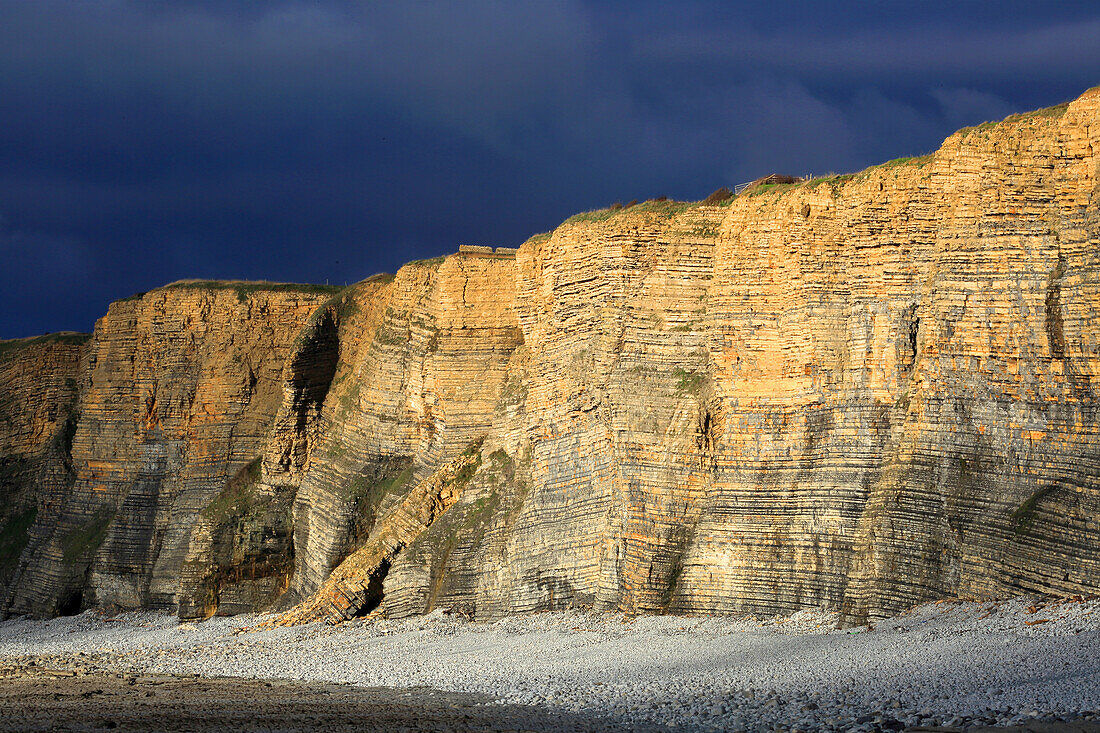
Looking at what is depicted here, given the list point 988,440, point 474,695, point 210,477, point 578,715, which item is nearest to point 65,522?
point 210,477

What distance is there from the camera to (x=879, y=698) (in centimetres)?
1491

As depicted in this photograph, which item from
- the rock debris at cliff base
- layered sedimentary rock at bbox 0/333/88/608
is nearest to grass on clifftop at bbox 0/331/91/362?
layered sedimentary rock at bbox 0/333/88/608

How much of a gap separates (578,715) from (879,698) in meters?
4.12

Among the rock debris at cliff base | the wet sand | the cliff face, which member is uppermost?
the cliff face

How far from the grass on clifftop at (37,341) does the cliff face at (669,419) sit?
693cm

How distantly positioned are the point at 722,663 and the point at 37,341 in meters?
34.6

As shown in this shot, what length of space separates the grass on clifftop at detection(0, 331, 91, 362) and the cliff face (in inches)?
273

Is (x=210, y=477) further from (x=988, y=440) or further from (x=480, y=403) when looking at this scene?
(x=988, y=440)

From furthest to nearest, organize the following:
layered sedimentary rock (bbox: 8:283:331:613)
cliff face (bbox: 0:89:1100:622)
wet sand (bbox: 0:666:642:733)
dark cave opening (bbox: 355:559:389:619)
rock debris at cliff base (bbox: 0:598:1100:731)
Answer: layered sedimentary rock (bbox: 8:283:331:613) < dark cave opening (bbox: 355:559:389:619) < cliff face (bbox: 0:89:1100:622) < wet sand (bbox: 0:666:642:733) < rock debris at cliff base (bbox: 0:598:1100:731)

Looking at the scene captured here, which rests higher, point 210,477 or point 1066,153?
point 1066,153

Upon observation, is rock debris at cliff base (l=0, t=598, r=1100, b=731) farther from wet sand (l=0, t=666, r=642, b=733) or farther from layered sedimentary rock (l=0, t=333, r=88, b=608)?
layered sedimentary rock (l=0, t=333, r=88, b=608)

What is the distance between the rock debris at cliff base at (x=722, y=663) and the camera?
46.9 ft

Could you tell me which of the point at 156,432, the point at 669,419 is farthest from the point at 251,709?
the point at 156,432

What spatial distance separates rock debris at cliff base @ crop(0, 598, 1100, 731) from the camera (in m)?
14.3
